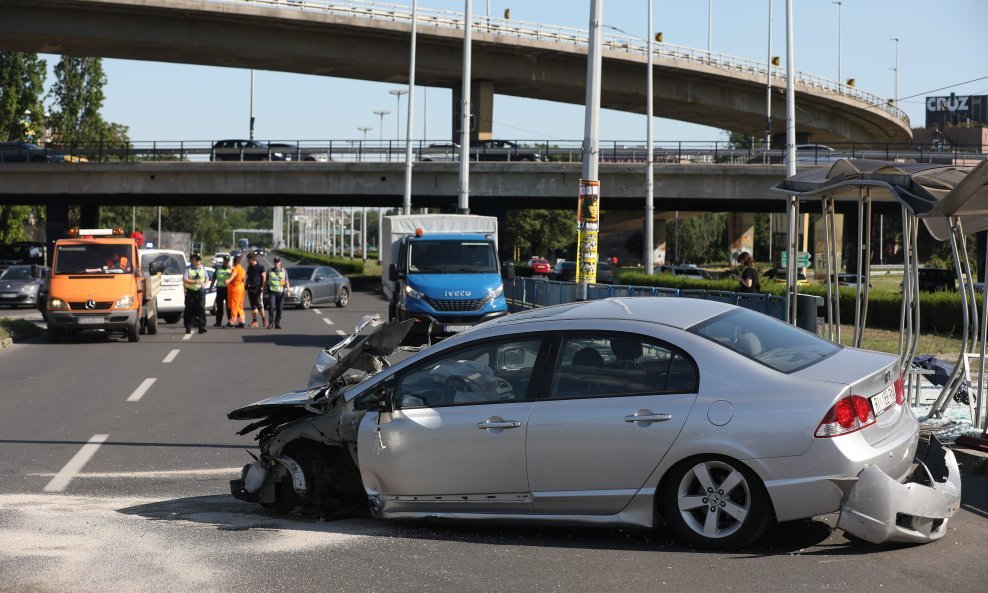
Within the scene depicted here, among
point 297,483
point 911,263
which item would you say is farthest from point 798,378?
point 911,263

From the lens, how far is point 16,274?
4166cm

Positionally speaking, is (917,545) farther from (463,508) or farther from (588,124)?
(588,124)

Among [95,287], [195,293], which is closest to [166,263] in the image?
[195,293]

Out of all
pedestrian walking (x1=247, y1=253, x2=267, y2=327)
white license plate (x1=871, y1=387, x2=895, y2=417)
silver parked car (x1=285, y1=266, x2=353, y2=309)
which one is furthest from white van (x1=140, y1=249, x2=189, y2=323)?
white license plate (x1=871, y1=387, x2=895, y2=417)

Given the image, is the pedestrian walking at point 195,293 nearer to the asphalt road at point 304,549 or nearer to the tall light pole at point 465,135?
the tall light pole at point 465,135

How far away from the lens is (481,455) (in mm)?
7184

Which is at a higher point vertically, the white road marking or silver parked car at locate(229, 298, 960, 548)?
silver parked car at locate(229, 298, 960, 548)

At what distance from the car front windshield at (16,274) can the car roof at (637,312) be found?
3703cm

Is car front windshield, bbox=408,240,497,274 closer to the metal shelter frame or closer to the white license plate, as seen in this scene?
the metal shelter frame

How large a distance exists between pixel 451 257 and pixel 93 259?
7.77 metres

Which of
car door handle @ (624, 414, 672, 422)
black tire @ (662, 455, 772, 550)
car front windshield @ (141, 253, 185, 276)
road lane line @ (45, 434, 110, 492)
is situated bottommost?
road lane line @ (45, 434, 110, 492)

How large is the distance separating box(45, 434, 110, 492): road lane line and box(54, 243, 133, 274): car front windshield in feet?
45.3

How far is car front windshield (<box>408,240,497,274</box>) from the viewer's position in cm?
2333

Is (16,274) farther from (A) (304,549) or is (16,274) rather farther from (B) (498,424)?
(B) (498,424)
